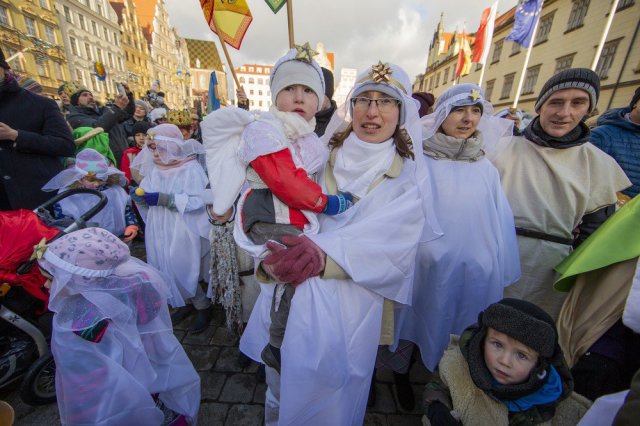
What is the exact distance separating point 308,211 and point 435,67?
4205cm

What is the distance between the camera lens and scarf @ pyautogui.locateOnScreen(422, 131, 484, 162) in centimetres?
193

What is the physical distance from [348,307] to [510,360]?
0.82m

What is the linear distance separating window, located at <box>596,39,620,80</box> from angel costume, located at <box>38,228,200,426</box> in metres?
20.6

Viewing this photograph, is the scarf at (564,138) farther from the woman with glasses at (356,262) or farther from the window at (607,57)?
the window at (607,57)

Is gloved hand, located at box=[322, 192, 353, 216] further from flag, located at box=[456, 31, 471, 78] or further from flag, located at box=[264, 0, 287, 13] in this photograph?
flag, located at box=[456, 31, 471, 78]

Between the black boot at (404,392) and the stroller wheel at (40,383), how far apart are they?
Answer: 2.77m

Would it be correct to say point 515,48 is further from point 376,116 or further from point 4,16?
point 4,16

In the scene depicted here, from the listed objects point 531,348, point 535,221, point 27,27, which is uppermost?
point 27,27

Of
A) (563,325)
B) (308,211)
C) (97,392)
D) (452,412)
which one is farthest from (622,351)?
(97,392)

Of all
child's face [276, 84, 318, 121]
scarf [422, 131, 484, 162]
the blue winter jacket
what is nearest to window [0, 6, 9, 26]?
child's face [276, 84, 318, 121]

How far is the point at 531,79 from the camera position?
60.1ft

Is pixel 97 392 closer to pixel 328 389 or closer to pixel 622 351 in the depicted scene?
pixel 328 389

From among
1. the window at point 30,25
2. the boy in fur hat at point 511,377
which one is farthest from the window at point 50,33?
the boy in fur hat at point 511,377

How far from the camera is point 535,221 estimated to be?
6.66 ft
